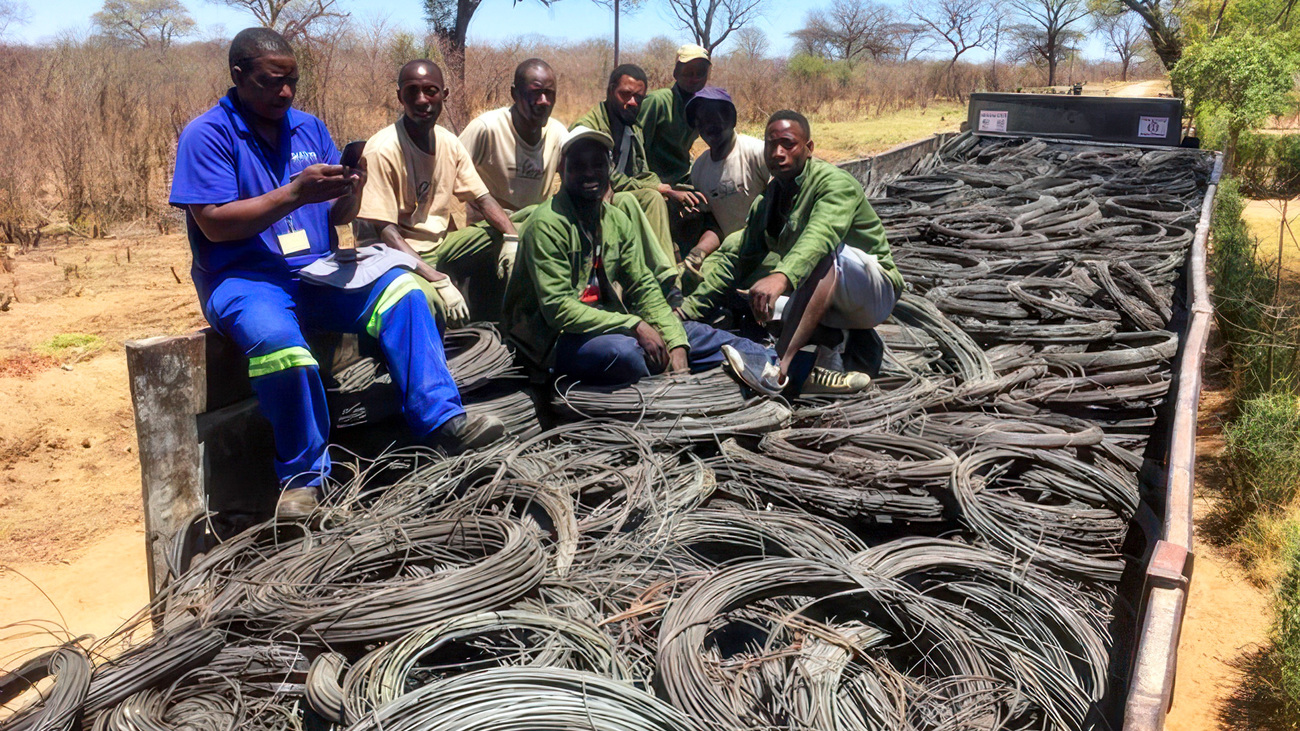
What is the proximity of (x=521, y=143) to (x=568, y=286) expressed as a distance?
1366mm

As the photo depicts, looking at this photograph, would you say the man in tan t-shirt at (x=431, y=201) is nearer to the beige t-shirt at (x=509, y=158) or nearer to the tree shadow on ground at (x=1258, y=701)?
the beige t-shirt at (x=509, y=158)

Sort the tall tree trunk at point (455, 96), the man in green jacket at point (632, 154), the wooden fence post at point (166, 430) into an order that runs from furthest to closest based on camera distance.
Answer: the tall tree trunk at point (455, 96) → the man in green jacket at point (632, 154) → the wooden fence post at point (166, 430)

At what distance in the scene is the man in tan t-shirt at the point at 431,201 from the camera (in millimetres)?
4309

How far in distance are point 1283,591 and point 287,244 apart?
4176 mm

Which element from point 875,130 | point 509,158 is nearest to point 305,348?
point 509,158

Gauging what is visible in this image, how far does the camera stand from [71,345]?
7168 millimetres

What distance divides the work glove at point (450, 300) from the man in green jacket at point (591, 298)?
291 mm

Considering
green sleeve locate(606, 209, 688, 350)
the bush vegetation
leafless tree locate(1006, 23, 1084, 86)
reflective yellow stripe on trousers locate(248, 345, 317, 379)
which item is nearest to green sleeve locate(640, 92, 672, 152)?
green sleeve locate(606, 209, 688, 350)

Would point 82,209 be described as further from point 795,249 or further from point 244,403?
point 795,249

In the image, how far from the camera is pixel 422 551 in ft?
10.3

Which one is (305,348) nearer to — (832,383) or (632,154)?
(832,383)

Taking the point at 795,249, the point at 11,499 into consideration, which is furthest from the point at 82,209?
the point at 795,249

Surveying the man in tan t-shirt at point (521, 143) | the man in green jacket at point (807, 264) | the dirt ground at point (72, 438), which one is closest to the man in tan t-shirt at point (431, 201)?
the man in tan t-shirt at point (521, 143)

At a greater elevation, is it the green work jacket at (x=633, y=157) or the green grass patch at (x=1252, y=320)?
the green work jacket at (x=633, y=157)
